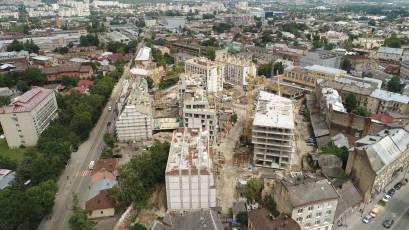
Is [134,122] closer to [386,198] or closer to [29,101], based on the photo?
[29,101]

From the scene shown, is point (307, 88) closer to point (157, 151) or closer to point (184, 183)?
point (157, 151)

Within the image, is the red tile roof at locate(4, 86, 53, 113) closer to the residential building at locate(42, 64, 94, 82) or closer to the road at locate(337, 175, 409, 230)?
the residential building at locate(42, 64, 94, 82)

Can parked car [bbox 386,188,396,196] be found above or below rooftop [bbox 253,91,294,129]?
below

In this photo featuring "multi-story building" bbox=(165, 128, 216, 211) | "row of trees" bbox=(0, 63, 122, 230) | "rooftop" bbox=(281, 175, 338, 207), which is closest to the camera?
"rooftop" bbox=(281, 175, 338, 207)

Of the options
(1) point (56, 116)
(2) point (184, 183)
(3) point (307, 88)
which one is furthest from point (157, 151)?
(3) point (307, 88)

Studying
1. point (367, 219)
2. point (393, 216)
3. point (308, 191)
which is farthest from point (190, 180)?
point (393, 216)

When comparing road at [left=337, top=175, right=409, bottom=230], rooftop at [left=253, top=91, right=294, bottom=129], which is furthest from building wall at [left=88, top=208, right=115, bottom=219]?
road at [left=337, top=175, right=409, bottom=230]
